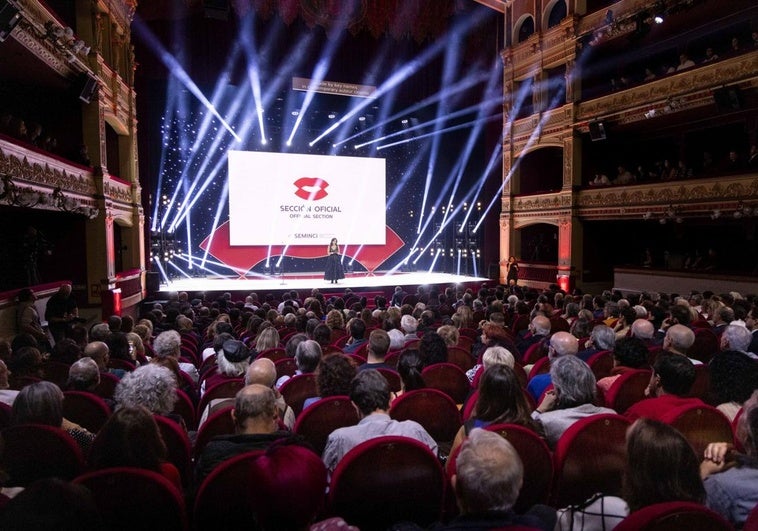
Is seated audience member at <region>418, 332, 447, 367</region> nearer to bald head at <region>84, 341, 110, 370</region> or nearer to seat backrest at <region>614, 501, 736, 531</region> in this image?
A: bald head at <region>84, 341, 110, 370</region>

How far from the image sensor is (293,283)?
14203mm

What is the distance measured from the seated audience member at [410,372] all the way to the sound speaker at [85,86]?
903 centimetres

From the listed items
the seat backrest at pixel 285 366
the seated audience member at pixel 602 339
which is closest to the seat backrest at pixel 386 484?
the seat backrest at pixel 285 366

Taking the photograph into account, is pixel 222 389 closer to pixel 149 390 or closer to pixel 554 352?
pixel 149 390

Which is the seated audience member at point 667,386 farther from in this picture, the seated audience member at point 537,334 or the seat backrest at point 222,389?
the seat backrest at point 222,389

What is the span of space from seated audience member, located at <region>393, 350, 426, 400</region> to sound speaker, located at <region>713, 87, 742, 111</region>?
1104 cm

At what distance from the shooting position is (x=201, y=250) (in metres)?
15.5

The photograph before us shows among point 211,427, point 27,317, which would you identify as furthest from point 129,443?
point 27,317

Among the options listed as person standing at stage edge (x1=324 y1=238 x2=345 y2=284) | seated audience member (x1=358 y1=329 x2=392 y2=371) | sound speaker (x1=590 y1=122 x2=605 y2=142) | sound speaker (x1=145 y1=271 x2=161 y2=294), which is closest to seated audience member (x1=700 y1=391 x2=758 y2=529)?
seated audience member (x1=358 y1=329 x2=392 y2=371)

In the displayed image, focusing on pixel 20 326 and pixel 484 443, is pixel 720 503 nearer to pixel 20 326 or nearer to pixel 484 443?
pixel 484 443

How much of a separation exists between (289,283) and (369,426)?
12.0m

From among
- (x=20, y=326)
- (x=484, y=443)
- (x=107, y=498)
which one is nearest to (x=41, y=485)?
(x=107, y=498)

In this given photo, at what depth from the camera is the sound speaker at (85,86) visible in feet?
31.6

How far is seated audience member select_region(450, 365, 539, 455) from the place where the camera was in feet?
8.05
